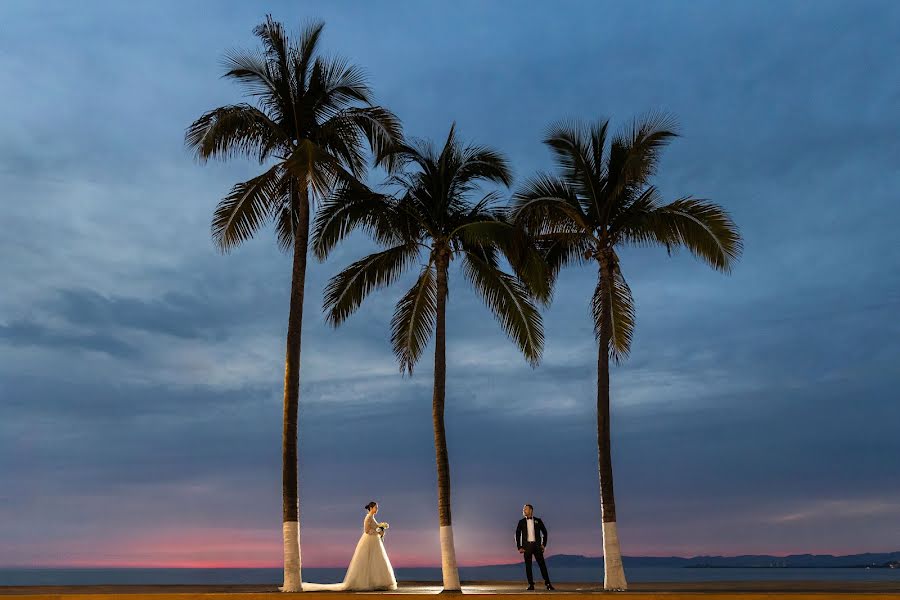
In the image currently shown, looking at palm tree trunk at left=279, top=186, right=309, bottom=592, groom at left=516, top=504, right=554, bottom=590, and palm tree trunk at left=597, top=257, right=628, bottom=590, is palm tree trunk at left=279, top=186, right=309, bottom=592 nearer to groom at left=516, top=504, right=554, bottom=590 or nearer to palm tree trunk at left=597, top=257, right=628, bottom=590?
groom at left=516, top=504, right=554, bottom=590

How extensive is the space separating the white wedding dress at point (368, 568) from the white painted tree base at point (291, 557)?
1.41 m

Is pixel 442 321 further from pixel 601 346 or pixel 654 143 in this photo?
pixel 654 143

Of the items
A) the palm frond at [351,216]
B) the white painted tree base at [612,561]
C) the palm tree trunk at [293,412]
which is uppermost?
the palm frond at [351,216]

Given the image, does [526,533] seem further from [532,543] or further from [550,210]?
[550,210]

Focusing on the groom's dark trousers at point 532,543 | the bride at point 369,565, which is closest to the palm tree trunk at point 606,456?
the groom's dark trousers at point 532,543

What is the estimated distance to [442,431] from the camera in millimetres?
26953

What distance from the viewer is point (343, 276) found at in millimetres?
28344

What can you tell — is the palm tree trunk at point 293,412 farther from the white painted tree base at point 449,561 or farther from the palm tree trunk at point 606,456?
the palm tree trunk at point 606,456

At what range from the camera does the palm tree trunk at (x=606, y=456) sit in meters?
25.0

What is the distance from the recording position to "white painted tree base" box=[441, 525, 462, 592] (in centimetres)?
2511

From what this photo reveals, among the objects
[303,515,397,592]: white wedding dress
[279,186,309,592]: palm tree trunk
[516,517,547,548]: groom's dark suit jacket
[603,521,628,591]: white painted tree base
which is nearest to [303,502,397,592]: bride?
[303,515,397,592]: white wedding dress

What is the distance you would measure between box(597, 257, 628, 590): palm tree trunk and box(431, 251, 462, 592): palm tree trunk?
4094mm

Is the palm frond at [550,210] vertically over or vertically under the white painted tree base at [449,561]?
over

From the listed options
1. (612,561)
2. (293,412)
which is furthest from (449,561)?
(293,412)
